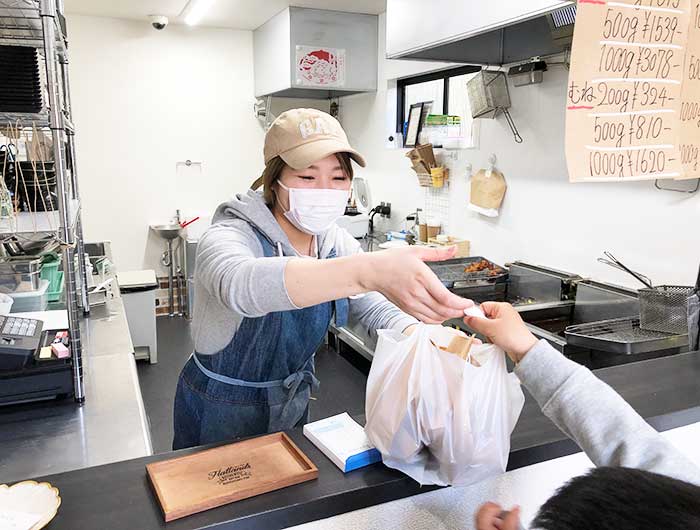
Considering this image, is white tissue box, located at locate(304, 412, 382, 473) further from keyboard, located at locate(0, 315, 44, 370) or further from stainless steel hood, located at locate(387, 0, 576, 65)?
stainless steel hood, located at locate(387, 0, 576, 65)

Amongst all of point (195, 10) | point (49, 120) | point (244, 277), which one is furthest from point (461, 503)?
point (195, 10)

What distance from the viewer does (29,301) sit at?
2.34 metres

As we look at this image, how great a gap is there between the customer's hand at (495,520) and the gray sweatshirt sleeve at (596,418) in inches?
5.8

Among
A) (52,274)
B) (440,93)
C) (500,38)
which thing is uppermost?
(500,38)

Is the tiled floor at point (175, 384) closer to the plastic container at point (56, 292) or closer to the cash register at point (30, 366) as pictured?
the plastic container at point (56, 292)

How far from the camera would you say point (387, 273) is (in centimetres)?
83

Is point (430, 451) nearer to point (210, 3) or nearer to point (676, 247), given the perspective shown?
point (676, 247)

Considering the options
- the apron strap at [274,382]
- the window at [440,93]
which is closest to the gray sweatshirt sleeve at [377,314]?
the apron strap at [274,382]

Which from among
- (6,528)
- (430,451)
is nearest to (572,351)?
(430,451)

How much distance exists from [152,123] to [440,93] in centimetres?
265

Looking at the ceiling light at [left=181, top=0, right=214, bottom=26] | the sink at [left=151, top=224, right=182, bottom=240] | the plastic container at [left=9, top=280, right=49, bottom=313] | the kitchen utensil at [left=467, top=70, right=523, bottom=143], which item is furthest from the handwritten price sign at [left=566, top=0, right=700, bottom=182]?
the sink at [left=151, top=224, right=182, bottom=240]

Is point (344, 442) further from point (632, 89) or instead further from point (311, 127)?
point (632, 89)

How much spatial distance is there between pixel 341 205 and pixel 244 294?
55 centimetres

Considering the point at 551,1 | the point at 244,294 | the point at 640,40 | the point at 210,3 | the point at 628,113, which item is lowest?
the point at 244,294
